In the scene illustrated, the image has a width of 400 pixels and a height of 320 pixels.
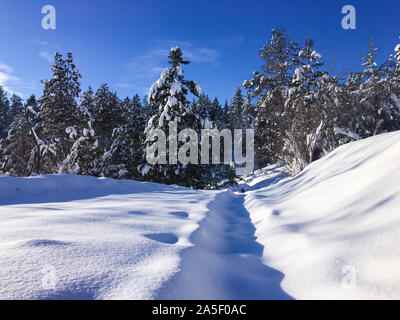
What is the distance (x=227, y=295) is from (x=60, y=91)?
1790cm

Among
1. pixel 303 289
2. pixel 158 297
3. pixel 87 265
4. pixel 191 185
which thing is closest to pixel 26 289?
pixel 87 265

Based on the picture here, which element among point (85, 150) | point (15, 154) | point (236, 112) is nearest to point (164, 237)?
point (85, 150)

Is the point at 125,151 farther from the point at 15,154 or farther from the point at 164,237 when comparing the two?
the point at 164,237

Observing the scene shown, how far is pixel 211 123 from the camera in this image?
49.0 ft

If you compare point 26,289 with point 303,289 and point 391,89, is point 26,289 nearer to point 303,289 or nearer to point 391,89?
point 303,289

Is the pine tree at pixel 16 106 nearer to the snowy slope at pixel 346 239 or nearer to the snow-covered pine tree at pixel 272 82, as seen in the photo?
the snow-covered pine tree at pixel 272 82

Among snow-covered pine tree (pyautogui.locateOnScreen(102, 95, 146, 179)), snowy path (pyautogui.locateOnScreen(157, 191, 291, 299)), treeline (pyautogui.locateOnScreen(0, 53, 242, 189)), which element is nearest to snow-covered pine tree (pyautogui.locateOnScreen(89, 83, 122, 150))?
treeline (pyautogui.locateOnScreen(0, 53, 242, 189))

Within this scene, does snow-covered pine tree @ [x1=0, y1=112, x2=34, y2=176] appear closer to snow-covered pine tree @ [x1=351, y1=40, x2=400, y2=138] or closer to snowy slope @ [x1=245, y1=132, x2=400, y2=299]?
snowy slope @ [x1=245, y1=132, x2=400, y2=299]

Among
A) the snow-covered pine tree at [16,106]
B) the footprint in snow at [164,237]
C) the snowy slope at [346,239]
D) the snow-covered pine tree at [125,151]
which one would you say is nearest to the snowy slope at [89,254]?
the footprint in snow at [164,237]

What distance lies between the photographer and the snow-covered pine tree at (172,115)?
10883mm

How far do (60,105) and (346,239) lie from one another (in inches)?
664

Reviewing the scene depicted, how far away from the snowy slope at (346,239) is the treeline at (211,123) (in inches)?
336

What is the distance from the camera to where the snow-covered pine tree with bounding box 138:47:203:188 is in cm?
1088

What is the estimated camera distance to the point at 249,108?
15.5 meters
